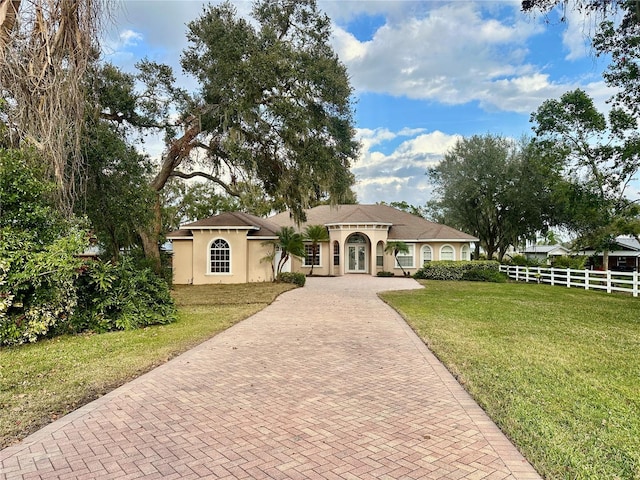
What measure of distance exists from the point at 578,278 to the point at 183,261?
20286 mm

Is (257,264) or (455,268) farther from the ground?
(257,264)

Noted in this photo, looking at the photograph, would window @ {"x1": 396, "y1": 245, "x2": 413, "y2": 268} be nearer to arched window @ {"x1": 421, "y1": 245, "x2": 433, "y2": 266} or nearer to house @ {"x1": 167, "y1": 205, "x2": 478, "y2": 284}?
house @ {"x1": 167, "y1": 205, "x2": 478, "y2": 284}

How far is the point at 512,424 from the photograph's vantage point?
4094 millimetres

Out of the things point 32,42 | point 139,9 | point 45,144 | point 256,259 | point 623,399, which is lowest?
point 623,399

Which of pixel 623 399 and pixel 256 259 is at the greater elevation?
pixel 256 259

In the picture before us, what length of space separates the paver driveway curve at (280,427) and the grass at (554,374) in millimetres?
289

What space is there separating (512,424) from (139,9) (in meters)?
9.07

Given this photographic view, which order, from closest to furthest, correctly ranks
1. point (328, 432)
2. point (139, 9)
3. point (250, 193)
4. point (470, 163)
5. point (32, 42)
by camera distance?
point (328, 432) → point (32, 42) → point (139, 9) → point (250, 193) → point (470, 163)

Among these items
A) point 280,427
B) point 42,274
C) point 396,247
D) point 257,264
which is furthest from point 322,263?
point 280,427

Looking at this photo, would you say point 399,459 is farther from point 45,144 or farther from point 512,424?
point 45,144

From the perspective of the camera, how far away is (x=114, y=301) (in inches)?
368

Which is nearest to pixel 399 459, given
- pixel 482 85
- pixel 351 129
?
pixel 351 129

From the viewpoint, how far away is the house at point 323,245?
74.3ft

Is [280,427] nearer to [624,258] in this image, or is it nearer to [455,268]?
[455,268]
